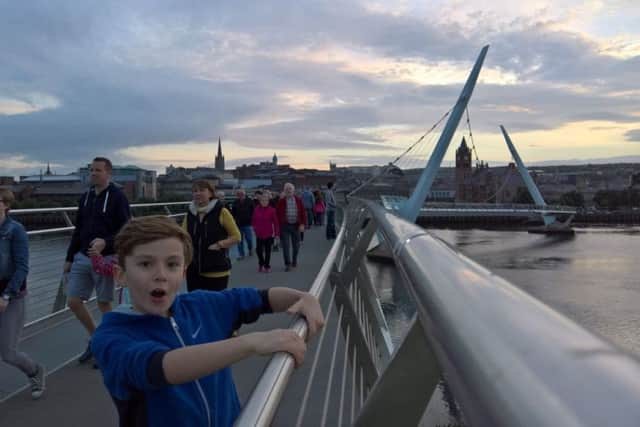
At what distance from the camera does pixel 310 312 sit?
1.37 m

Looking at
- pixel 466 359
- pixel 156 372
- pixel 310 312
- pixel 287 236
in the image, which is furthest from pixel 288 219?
pixel 466 359

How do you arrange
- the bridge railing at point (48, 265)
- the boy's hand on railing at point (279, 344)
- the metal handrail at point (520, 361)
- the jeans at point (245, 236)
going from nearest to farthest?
the metal handrail at point (520, 361), the boy's hand on railing at point (279, 344), the bridge railing at point (48, 265), the jeans at point (245, 236)

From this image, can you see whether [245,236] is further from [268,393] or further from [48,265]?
[268,393]

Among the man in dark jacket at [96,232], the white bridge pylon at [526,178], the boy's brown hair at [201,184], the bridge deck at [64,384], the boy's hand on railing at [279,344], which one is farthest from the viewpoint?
the white bridge pylon at [526,178]

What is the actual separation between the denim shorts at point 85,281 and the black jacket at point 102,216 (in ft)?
0.23

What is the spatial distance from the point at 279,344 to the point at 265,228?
712 cm

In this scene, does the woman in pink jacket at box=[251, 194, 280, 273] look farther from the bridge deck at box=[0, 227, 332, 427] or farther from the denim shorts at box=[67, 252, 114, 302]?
the denim shorts at box=[67, 252, 114, 302]

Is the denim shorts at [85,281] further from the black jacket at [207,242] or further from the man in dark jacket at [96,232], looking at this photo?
the black jacket at [207,242]

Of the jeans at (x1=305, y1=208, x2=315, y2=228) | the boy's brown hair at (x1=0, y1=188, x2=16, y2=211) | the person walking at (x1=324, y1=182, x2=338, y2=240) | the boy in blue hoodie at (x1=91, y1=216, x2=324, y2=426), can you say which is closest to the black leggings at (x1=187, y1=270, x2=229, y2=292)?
the boy's brown hair at (x1=0, y1=188, x2=16, y2=211)

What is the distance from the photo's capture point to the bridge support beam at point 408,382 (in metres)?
1.06

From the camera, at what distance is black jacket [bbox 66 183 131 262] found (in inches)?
147

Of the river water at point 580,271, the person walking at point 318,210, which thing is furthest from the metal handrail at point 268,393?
the person walking at point 318,210

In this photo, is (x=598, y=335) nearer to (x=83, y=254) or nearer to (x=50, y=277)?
(x=83, y=254)

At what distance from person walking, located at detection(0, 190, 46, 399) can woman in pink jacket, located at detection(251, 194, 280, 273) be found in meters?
5.00
